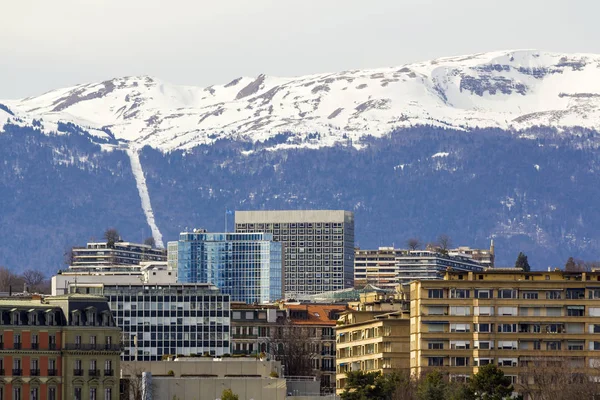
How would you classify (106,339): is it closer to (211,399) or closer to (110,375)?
(110,375)

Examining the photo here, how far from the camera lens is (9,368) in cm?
19162

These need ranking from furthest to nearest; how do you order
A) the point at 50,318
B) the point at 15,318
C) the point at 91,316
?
the point at 91,316 → the point at 50,318 → the point at 15,318

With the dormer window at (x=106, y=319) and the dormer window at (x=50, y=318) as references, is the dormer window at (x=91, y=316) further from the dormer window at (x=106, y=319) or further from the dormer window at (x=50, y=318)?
the dormer window at (x=50, y=318)

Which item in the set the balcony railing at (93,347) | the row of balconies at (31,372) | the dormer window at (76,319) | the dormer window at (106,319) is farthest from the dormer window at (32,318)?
the dormer window at (106,319)

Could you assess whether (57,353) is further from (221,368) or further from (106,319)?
(221,368)

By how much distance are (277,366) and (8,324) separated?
921 inches

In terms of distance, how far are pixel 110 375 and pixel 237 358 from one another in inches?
440

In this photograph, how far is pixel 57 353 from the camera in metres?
194

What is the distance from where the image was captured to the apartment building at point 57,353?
192 metres

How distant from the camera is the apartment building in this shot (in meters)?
192

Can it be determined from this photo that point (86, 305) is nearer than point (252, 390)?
No

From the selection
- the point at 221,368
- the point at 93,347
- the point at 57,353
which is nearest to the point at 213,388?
the point at 221,368

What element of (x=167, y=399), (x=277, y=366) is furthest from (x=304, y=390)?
(x=167, y=399)

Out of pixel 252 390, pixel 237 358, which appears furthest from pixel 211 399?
pixel 237 358
